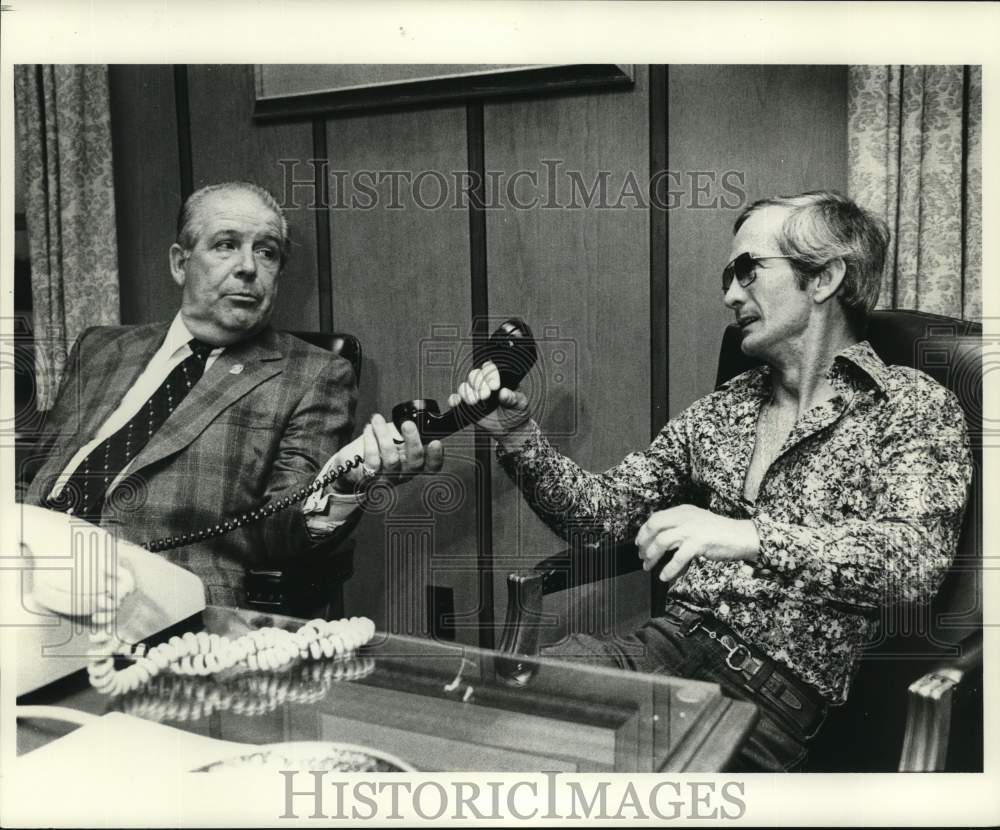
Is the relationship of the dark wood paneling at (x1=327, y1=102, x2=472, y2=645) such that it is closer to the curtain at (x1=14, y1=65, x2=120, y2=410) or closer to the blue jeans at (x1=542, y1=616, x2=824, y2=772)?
the blue jeans at (x1=542, y1=616, x2=824, y2=772)

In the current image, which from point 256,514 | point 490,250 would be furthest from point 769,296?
point 256,514

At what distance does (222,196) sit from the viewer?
158 cm

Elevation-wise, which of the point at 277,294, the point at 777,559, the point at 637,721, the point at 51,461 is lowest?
the point at 637,721

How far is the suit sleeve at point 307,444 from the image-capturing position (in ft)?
4.97

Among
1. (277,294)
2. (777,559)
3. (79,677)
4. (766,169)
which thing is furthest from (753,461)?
(79,677)

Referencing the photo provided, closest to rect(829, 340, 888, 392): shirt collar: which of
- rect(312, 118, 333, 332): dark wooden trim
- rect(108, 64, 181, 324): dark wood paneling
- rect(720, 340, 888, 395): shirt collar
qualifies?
rect(720, 340, 888, 395): shirt collar

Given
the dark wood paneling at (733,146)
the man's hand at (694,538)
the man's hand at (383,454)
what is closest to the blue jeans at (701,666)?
the man's hand at (694,538)

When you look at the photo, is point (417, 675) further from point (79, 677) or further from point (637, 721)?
point (79, 677)

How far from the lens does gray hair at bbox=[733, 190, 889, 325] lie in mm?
1322

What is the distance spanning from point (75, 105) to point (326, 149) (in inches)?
17.8

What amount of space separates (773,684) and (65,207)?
1.52 meters

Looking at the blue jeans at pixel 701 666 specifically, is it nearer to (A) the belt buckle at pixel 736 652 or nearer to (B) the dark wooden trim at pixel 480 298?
(A) the belt buckle at pixel 736 652

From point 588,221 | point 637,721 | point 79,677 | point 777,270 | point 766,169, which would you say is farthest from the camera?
point 588,221

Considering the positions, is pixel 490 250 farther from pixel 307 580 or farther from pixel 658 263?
pixel 307 580
